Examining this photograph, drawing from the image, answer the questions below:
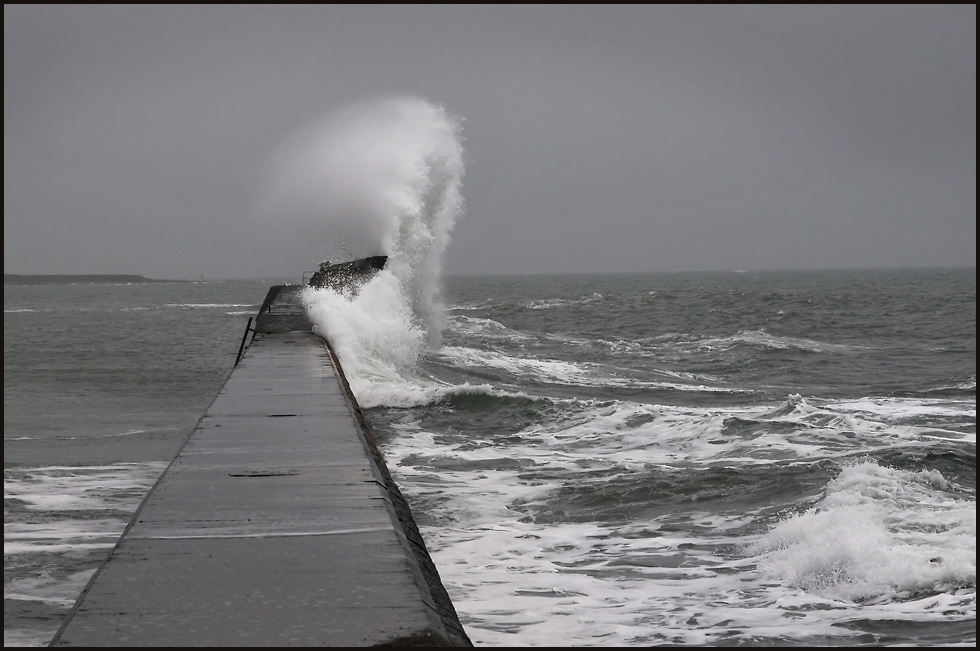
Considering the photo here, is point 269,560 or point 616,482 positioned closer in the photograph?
point 269,560

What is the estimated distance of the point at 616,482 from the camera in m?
8.51

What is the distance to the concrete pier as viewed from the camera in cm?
290

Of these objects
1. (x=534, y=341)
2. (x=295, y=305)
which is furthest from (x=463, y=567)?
(x=534, y=341)

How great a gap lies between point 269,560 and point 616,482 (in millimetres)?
5327

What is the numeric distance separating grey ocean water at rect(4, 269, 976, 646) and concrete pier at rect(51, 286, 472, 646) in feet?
3.39

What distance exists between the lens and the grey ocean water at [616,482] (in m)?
5.29

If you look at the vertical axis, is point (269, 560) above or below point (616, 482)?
above

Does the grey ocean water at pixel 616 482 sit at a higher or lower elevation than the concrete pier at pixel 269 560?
lower

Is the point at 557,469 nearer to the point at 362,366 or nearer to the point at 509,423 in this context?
the point at 509,423

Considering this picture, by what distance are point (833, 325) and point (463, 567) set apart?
30.6m

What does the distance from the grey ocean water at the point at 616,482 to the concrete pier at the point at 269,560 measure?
3.39 ft

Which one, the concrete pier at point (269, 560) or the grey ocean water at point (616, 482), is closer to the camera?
the concrete pier at point (269, 560)

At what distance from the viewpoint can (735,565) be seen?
20.2 ft

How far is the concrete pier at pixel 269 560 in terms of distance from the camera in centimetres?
290
